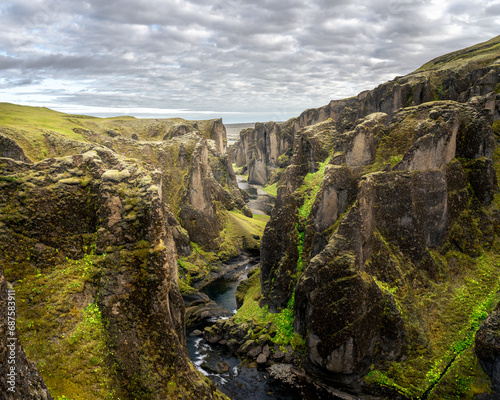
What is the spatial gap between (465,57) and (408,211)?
12051 cm

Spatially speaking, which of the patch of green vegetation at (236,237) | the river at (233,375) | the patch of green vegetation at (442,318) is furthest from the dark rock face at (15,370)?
the patch of green vegetation at (236,237)

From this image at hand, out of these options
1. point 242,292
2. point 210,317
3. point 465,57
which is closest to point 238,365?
point 210,317

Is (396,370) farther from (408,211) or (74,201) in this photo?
(74,201)

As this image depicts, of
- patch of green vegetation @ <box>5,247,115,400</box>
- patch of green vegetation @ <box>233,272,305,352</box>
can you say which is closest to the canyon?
patch of green vegetation @ <box>5,247,115,400</box>

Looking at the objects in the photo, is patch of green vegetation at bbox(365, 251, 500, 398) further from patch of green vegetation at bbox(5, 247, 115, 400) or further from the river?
patch of green vegetation at bbox(5, 247, 115, 400)

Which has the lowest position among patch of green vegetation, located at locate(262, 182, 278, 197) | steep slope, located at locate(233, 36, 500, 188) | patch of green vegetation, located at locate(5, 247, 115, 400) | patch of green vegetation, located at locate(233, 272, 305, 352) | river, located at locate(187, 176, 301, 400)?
river, located at locate(187, 176, 301, 400)

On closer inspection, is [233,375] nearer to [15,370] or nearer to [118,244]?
[118,244]

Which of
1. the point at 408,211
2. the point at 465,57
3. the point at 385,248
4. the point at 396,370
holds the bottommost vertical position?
the point at 396,370

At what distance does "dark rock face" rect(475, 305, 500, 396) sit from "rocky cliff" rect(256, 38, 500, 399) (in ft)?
0.47

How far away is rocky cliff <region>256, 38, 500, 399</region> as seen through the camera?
1069 inches

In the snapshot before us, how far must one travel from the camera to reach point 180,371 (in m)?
19.0

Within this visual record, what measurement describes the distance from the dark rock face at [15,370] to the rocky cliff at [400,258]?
2174 cm

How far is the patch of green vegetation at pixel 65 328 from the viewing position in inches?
608

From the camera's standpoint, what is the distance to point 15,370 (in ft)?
34.7
